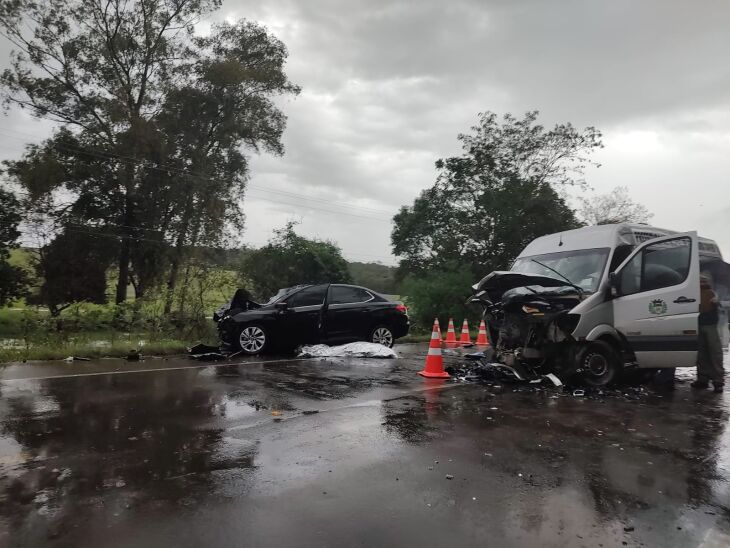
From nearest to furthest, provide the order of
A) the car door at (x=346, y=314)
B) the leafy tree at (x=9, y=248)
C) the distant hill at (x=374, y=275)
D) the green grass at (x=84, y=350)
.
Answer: the green grass at (x=84, y=350)
the car door at (x=346, y=314)
the leafy tree at (x=9, y=248)
the distant hill at (x=374, y=275)

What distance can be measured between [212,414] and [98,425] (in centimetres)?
112

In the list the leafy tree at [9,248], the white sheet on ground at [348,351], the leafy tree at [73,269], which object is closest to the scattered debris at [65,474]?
the white sheet on ground at [348,351]

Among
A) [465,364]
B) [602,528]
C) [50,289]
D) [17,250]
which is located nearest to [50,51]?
[17,250]

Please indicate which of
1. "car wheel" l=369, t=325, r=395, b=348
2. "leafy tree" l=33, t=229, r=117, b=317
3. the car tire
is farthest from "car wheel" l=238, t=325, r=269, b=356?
"leafy tree" l=33, t=229, r=117, b=317

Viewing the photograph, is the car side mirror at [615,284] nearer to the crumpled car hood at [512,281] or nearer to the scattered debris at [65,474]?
the crumpled car hood at [512,281]

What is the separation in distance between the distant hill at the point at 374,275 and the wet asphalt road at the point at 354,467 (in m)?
26.2

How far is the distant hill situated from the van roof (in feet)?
76.1

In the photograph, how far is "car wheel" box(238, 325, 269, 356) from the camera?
409 inches

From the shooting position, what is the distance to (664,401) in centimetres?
692

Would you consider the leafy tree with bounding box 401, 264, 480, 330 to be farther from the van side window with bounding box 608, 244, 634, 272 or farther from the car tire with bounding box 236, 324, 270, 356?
the van side window with bounding box 608, 244, 634, 272

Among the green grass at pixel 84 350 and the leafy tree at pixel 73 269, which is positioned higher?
the leafy tree at pixel 73 269

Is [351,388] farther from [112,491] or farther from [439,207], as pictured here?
[439,207]

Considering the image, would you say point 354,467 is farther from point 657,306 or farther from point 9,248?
point 9,248

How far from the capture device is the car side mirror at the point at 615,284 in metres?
7.43
